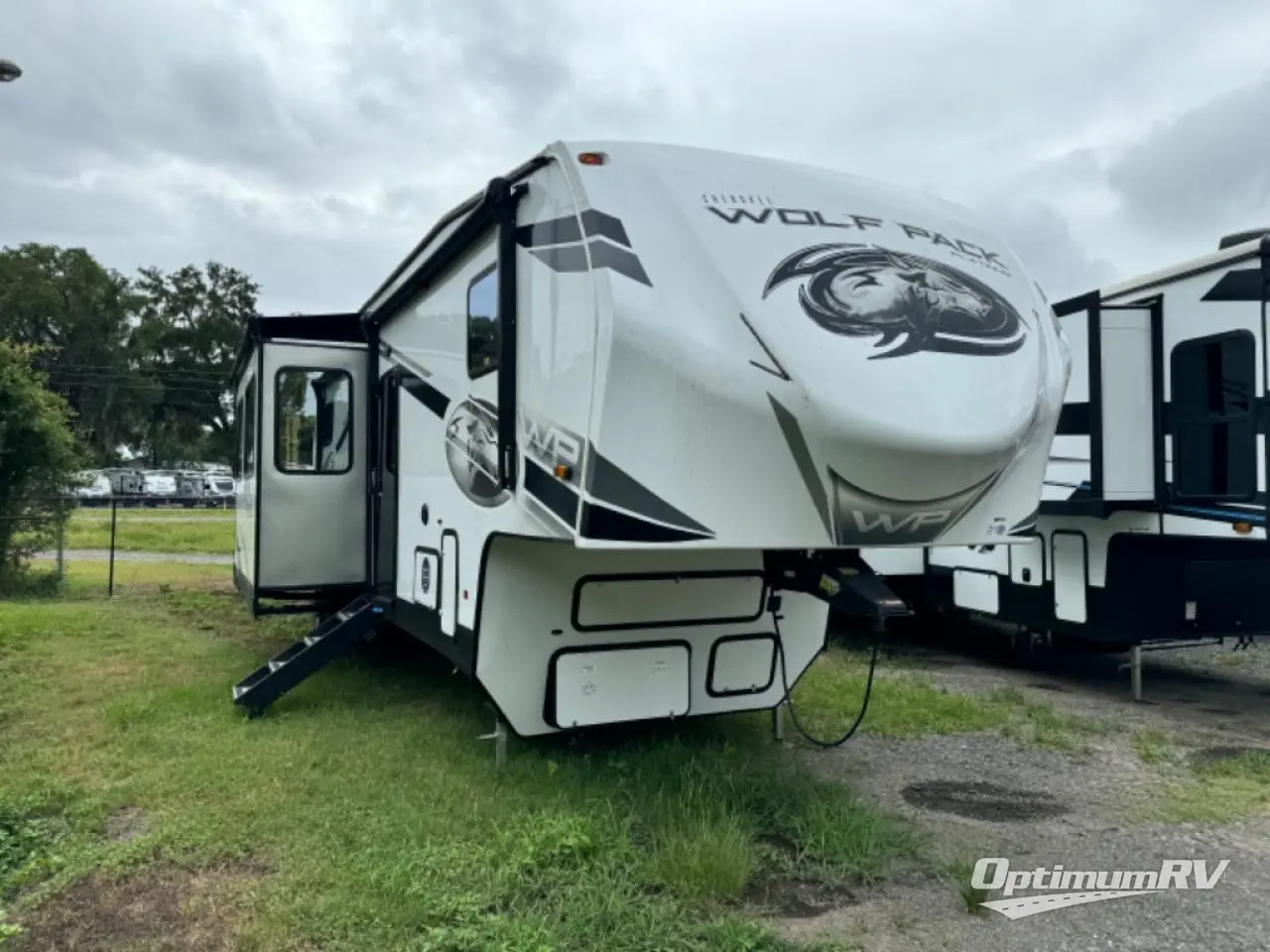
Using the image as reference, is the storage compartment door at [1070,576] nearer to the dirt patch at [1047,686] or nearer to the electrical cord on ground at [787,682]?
the dirt patch at [1047,686]

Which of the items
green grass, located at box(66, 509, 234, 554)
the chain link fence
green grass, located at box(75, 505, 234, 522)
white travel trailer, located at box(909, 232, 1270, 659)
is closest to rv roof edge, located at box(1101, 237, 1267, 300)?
white travel trailer, located at box(909, 232, 1270, 659)

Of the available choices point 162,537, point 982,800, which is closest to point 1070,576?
point 982,800

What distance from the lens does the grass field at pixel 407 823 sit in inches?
129

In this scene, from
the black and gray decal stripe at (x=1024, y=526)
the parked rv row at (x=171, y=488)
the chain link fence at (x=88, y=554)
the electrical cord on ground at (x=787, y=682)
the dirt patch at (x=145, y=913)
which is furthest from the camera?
the parked rv row at (x=171, y=488)

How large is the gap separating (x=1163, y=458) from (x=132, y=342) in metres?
51.6

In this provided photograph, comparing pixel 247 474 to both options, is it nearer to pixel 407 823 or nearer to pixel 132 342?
pixel 407 823

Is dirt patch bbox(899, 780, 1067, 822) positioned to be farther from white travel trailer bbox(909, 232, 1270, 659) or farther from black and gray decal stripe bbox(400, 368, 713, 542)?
white travel trailer bbox(909, 232, 1270, 659)

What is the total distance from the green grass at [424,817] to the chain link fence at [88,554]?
20.1 feet

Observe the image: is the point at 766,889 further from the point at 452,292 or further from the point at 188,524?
the point at 188,524

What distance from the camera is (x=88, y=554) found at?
1866 cm

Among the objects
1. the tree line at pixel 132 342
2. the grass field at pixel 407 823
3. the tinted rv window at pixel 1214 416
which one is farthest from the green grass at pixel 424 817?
the tree line at pixel 132 342

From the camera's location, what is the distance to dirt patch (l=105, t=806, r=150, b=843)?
4.08 m

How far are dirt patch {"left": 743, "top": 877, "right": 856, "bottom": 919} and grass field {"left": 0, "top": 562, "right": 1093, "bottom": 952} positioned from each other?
2cm

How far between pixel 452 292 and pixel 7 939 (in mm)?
3196
